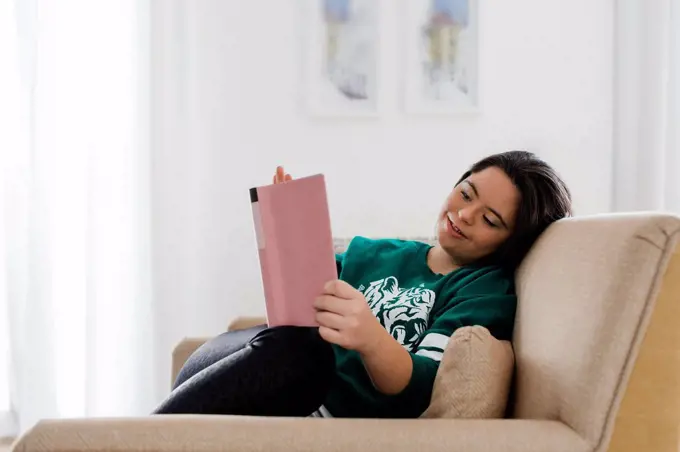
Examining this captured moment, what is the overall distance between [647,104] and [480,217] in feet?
5.62

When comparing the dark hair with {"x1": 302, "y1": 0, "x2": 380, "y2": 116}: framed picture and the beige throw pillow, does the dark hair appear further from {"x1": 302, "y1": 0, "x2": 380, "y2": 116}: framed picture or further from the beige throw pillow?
{"x1": 302, "y1": 0, "x2": 380, "y2": 116}: framed picture

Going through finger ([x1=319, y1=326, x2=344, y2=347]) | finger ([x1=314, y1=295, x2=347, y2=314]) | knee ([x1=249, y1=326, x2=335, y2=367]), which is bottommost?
knee ([x1=249, y1=326, x2=335, y2=367])

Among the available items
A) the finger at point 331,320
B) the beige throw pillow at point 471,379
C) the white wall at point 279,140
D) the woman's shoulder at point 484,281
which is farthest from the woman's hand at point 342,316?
the white wall at point 279,140

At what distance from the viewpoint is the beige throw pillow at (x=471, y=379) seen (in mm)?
1026

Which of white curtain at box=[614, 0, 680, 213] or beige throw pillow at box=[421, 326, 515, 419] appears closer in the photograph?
beige throw pillow at box=[421, 326, 515, 419]

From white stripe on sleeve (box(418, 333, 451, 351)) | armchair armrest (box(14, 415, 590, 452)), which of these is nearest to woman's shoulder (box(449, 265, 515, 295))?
white stripe on sleeve (box(418, 333, 451, 351))

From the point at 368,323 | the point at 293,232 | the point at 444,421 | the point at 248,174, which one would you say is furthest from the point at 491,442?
the point at 248,174

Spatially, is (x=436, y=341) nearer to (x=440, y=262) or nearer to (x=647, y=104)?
(x=440, y=262)

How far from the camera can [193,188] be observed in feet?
9.17

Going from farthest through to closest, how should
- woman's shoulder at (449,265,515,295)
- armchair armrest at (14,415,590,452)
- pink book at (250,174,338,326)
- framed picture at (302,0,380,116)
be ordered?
framed picture at (302,0,380,116) < woman's shoulder at (449,265,515,295) < pink book at (250,174,338,326) < armchair armrest at (14,415,590,452)

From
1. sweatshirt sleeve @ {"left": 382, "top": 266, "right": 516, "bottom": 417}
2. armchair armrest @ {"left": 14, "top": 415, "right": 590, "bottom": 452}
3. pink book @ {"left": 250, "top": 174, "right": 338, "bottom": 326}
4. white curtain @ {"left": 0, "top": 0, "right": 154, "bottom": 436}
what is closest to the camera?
armchair armrest @ {"left": 14, "top": 415, "right": 590, "bottom": 452}

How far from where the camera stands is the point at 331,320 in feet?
3.37

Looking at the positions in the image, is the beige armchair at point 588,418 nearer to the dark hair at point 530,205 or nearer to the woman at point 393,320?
the woman at point 393,320

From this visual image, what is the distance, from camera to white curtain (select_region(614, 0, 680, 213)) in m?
2.80
